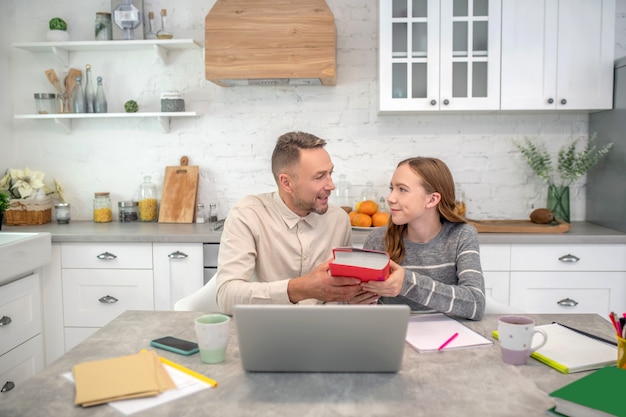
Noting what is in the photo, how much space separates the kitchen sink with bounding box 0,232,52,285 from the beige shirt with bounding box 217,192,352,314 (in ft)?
4.16

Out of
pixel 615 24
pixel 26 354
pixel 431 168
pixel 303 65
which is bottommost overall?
pixel 26 354

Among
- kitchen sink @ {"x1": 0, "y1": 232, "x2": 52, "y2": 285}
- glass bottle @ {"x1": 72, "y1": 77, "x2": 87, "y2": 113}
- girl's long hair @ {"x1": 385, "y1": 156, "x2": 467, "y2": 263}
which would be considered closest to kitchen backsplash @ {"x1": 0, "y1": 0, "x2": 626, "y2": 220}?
glass bottle @ {"x1": 72, "y1": 77, "x2": 87, "y2": 113}

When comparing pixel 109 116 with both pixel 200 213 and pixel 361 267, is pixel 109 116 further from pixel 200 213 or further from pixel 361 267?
pixel 361 267

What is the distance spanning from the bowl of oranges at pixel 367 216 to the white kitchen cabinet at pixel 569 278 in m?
0.72

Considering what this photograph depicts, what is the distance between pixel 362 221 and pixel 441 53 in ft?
3.39

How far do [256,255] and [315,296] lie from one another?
45 cm

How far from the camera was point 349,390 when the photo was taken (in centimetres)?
126

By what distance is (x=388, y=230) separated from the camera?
2.18 metres

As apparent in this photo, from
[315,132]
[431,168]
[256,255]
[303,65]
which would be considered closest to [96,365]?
[256,255]

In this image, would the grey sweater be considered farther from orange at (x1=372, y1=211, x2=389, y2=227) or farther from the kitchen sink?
the kitchen sink

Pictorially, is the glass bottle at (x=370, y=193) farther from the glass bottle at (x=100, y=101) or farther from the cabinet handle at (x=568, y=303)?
the glass bottle at (x=100, y=101)


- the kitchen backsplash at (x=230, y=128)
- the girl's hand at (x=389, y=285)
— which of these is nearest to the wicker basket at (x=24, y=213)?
the kitchen backsplash at (x=230, y=128)

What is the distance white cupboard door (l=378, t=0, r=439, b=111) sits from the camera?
336 cm

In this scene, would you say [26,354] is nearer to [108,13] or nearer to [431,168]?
[108,13]
